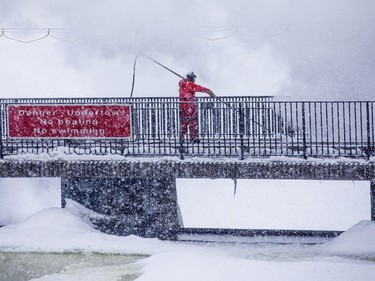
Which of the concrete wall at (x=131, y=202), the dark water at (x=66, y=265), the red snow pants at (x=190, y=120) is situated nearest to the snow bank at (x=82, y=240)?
the dark water at (x=66, y=265)

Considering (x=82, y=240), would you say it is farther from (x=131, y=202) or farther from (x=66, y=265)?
(x=131, y=202)

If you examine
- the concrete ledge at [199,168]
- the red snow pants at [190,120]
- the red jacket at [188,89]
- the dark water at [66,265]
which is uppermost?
the red jacket at [188,89]

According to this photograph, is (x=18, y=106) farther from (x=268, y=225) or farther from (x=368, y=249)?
(x=268, y=225)

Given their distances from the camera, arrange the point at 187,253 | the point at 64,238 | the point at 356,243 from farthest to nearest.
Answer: the point at 64,238, the point at 356,243, the point at 187,253

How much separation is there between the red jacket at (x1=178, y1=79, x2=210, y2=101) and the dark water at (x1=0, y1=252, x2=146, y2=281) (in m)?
4.09

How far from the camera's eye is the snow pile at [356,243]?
10484 mm

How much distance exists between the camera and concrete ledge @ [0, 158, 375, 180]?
35.9 ft

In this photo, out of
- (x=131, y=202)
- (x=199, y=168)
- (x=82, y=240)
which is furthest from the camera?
(x=131, y=202)

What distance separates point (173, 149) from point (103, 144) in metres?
1.95

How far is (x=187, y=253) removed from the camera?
33.9 feet

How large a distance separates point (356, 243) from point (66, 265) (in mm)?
5710

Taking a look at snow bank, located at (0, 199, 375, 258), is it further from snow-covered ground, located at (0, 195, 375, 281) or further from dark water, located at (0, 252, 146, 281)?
dark water, located at (0, 252, 146, 281)

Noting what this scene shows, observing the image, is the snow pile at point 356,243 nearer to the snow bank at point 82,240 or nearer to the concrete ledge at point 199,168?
the snow bank at point 82,240

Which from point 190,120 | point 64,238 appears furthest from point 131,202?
point 190,120
